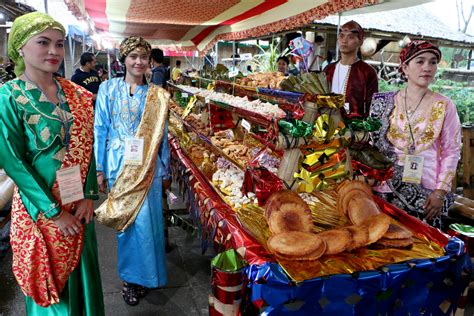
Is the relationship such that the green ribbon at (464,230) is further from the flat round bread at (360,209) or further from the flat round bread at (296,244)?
the flat round bread at (296,244)

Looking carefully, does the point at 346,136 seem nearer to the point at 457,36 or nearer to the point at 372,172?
the point at 372,172

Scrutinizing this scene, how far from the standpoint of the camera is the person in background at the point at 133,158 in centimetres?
253

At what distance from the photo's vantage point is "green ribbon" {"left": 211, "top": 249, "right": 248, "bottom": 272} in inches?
50.4

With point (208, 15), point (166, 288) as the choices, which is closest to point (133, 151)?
point (166, 288)

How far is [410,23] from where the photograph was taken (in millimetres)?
10516

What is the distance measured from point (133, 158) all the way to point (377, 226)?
1.66 meters

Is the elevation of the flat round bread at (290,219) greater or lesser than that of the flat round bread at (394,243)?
greater

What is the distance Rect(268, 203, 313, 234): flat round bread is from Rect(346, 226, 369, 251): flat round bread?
0.18 metres

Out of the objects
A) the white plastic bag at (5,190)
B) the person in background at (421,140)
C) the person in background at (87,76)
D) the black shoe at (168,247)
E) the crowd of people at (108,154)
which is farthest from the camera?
the person in background at (87,76)

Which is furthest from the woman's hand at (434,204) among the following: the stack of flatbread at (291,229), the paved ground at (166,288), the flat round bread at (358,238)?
the paved ground at (166,288)

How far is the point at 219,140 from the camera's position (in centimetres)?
336

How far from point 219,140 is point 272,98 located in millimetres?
1041

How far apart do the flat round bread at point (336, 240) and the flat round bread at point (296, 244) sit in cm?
3

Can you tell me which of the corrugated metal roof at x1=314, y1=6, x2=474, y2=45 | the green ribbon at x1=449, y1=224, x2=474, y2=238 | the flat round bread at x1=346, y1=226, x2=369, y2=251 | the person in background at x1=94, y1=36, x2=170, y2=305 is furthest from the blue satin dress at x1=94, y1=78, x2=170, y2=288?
the corrugated metal roof at x1=314, y1=6, x2=474, y2=45
